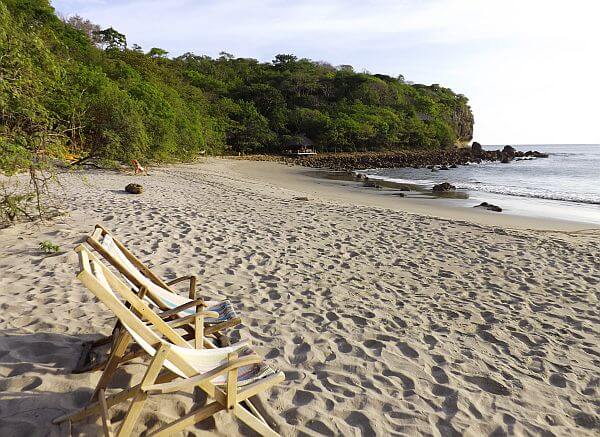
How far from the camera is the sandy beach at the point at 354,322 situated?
8.71 ft

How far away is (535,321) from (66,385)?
407 cm

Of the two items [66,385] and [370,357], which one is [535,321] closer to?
[370,357]

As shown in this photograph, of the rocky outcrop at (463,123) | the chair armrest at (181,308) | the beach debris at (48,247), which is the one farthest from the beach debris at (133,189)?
the rocky outcrop at (463,123)

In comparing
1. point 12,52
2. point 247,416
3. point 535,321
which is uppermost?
point 12,52

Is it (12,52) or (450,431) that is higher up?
(12,52)

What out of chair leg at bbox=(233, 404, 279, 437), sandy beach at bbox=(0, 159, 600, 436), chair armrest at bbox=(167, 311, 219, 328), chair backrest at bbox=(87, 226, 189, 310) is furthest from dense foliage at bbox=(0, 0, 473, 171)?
chair leg at bbox=(233, 404, 279, 437)

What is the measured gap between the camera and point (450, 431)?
8.49 feet

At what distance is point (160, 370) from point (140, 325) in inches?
11.6

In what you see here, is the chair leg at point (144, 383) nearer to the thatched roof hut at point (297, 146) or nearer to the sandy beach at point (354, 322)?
the sandy beach at point (354, 322)

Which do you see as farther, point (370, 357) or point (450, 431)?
point (370, 357)

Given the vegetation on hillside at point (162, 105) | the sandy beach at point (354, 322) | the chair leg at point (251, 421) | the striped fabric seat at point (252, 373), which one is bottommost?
the sandy beach at point (354, 322)

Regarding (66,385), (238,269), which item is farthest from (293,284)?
(66,385)

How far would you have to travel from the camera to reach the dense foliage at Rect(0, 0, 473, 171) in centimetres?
530

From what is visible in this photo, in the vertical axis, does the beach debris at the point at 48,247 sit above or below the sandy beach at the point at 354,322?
above
